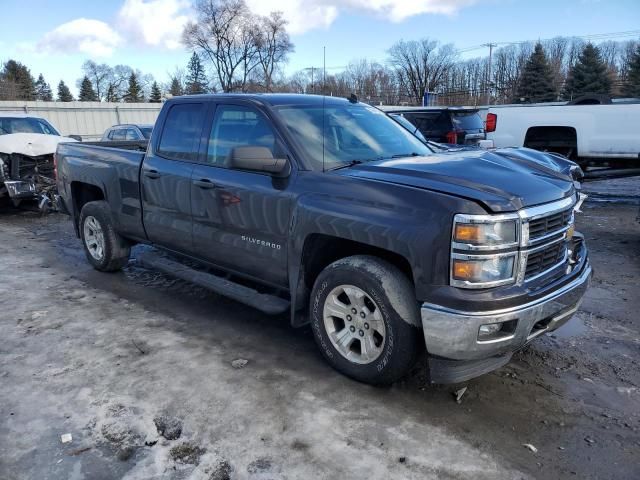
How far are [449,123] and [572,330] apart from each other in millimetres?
7763

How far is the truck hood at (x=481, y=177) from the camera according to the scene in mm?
2988

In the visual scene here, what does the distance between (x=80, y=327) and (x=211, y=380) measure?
1.68 meters

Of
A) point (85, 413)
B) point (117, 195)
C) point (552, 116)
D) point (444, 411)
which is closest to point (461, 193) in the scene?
point (444, 411)

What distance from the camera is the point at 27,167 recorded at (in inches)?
403

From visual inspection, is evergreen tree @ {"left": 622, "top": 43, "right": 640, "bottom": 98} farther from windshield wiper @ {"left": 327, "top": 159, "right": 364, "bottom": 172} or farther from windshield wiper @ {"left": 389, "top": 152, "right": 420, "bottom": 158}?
windshield wiper @ {"left": 327, "top": 159, "right": 364, "bottom": 172}

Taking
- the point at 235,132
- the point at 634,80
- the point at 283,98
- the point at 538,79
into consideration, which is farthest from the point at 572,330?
the point at 538,79

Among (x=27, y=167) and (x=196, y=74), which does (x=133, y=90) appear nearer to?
(x=196, y=74)

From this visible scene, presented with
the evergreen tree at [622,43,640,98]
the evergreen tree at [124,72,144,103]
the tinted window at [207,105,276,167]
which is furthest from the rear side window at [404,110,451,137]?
the evergreen tree at [124,72,144,103]

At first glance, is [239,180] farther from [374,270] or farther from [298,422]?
[298,422]

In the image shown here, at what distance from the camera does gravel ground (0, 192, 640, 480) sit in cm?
272

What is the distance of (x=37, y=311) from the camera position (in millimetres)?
4934

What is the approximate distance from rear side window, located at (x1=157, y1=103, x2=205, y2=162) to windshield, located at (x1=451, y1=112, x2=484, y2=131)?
7896 millimetres

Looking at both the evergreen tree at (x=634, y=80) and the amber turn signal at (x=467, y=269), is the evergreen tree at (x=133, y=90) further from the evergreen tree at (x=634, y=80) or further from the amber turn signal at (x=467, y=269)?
the amber turn signal at (x=467, y=269)

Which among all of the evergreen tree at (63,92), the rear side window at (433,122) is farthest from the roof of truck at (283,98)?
the evergreen tree at (63,92)
